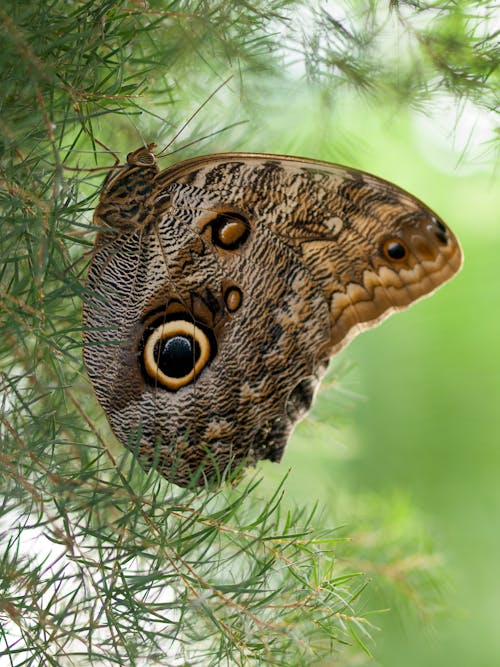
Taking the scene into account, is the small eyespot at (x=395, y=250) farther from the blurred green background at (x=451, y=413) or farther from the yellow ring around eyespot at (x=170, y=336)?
the blurred green background at (x=451, y=413)

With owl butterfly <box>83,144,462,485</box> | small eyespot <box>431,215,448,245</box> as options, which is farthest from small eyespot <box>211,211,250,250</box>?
small eyespot <box>431,215,448,245</box>

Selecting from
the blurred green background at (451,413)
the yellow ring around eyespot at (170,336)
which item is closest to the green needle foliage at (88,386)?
the yellow ring around eyespot at (170,336)

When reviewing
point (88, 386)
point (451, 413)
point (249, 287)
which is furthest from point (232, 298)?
point (451, 413)

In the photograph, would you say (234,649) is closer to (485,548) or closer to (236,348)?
(236,348)

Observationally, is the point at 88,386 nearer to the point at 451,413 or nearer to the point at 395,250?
the point at 395,250

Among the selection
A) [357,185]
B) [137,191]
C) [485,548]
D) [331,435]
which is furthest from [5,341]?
[485,548]

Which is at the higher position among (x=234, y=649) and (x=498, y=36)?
(x=498, y=36)
